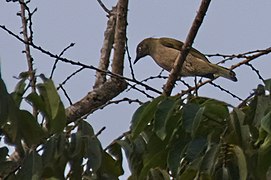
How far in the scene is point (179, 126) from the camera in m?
2.80

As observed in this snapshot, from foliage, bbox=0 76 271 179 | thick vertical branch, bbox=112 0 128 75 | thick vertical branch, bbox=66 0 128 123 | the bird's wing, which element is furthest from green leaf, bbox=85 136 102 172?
the bird's wing

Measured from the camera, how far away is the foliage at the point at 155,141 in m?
2.55

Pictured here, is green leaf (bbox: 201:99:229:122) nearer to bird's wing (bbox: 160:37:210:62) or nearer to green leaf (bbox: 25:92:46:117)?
green leaf (bbox: 25:92:46:117)

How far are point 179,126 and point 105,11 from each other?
8.57ft

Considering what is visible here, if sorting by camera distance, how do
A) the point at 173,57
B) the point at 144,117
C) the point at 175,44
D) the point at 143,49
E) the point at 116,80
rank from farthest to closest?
1. the point at 143,49
2. the point at 175,44
3. the point at 173,57
4. the point at 116,80
5. the point at 144,117

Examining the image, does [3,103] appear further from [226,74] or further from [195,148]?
[226,74]

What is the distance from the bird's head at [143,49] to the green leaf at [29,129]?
4.52 metres

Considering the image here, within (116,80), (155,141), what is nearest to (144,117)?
(155,141)

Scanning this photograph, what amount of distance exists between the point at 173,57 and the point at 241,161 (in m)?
4.31

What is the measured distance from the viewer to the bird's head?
7418mm

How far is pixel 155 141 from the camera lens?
2.83 metres

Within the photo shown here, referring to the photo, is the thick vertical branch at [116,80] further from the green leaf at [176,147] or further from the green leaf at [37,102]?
the green leaf at [176,147]

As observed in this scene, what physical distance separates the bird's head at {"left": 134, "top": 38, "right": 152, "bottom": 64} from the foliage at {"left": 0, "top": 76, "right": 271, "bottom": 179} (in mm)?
4339

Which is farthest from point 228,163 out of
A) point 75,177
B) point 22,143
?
point 22,143
